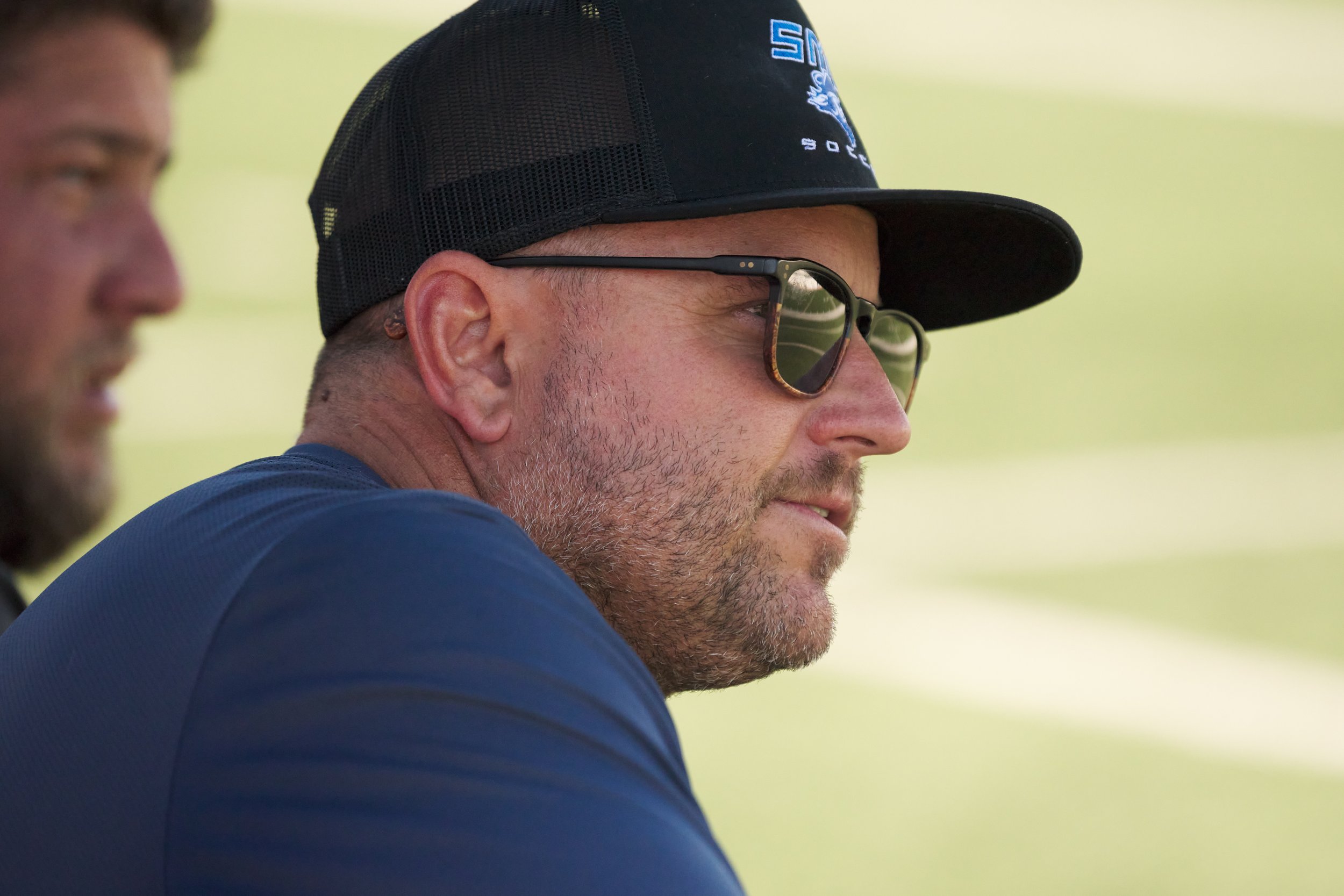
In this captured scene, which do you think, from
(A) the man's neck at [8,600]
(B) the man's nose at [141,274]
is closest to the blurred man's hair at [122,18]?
(B) the man's nose at [141,274]

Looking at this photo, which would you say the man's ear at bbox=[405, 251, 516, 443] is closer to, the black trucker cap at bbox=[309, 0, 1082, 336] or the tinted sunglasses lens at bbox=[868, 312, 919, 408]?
the black trucker cap at bbox=[309, 0, 1082, 336]

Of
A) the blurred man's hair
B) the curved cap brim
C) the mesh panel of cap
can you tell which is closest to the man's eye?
the blurred man's hair

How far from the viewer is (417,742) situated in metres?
1.06

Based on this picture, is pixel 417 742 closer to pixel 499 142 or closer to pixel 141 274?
pixel 499 142

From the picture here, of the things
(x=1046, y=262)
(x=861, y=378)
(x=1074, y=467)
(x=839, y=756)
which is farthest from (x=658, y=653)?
(x=1074, y=467)

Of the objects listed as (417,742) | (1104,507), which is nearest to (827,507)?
(417,742)

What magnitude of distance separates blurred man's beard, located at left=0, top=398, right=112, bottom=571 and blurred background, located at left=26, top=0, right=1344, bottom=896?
→ 2073mm

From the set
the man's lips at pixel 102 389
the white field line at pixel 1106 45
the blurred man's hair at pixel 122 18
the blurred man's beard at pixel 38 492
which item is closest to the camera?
the blurred man's hair at pixel 122 18

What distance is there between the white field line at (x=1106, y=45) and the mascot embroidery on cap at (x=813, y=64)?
21.2ft

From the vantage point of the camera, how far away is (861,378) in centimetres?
200

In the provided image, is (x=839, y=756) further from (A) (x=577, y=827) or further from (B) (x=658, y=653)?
(A) (x=577, y=827)

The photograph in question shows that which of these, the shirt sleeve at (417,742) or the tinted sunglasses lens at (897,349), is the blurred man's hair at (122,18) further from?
the shirt sleeve at (417,742)

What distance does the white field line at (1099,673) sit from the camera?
5.39 m

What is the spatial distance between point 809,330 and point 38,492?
1.78 m
